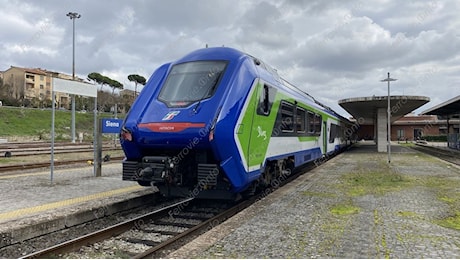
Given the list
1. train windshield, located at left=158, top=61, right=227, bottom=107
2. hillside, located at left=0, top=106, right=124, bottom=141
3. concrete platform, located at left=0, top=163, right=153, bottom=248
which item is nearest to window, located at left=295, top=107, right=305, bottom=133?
train windshield, located at left=158, top=61, right=227, bottom=107

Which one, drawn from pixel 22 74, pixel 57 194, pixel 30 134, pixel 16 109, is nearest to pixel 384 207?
pixel 57 194

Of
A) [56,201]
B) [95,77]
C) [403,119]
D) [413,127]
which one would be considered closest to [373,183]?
[56,201]

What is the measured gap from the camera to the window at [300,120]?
11.3 m

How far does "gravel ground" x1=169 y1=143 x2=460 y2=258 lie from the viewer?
16.5ft

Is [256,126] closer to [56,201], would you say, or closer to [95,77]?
[56,201]

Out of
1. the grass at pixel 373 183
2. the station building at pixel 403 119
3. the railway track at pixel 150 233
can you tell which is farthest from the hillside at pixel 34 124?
the railway track at pixel 150 233

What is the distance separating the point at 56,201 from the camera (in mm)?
8172

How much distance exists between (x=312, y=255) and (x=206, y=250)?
1.38m

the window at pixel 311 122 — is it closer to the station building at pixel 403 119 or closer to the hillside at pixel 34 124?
the station building at pixel 403 119

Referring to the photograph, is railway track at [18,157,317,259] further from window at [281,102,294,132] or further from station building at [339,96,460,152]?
station building at [339,96,460,152]

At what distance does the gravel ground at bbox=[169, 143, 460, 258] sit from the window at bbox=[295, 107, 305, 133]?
191 cm

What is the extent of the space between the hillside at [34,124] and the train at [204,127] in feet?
133

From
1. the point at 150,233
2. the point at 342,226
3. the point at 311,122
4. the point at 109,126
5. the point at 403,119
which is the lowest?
the point at 150,233

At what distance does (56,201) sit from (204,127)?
3920 millimetres
